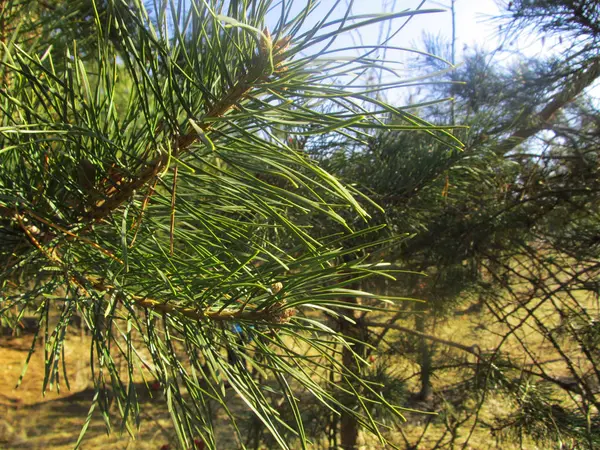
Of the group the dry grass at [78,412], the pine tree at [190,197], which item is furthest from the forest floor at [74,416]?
the pine tree at [190,197]

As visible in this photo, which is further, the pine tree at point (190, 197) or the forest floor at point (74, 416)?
the forest floor at point (74, 416)

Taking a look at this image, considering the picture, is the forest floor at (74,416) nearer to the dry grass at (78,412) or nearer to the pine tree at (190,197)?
the dry grass at (78,412)

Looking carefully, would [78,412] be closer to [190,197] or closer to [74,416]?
[74,416]

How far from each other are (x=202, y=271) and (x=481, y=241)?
0.85 m

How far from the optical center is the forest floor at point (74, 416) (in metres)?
1.79

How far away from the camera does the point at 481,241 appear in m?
0.98

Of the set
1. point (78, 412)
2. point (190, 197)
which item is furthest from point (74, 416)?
point (190, 197)

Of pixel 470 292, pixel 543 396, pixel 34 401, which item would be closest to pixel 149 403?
pixel 34 401

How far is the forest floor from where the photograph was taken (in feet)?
5.87

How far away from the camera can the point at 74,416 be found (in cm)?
213

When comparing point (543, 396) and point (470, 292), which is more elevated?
point (470, 292)

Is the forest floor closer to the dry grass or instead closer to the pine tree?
the dry grass

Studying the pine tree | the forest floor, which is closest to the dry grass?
the forest floor

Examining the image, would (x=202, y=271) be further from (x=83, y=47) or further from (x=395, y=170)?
(x=395, y=170)
